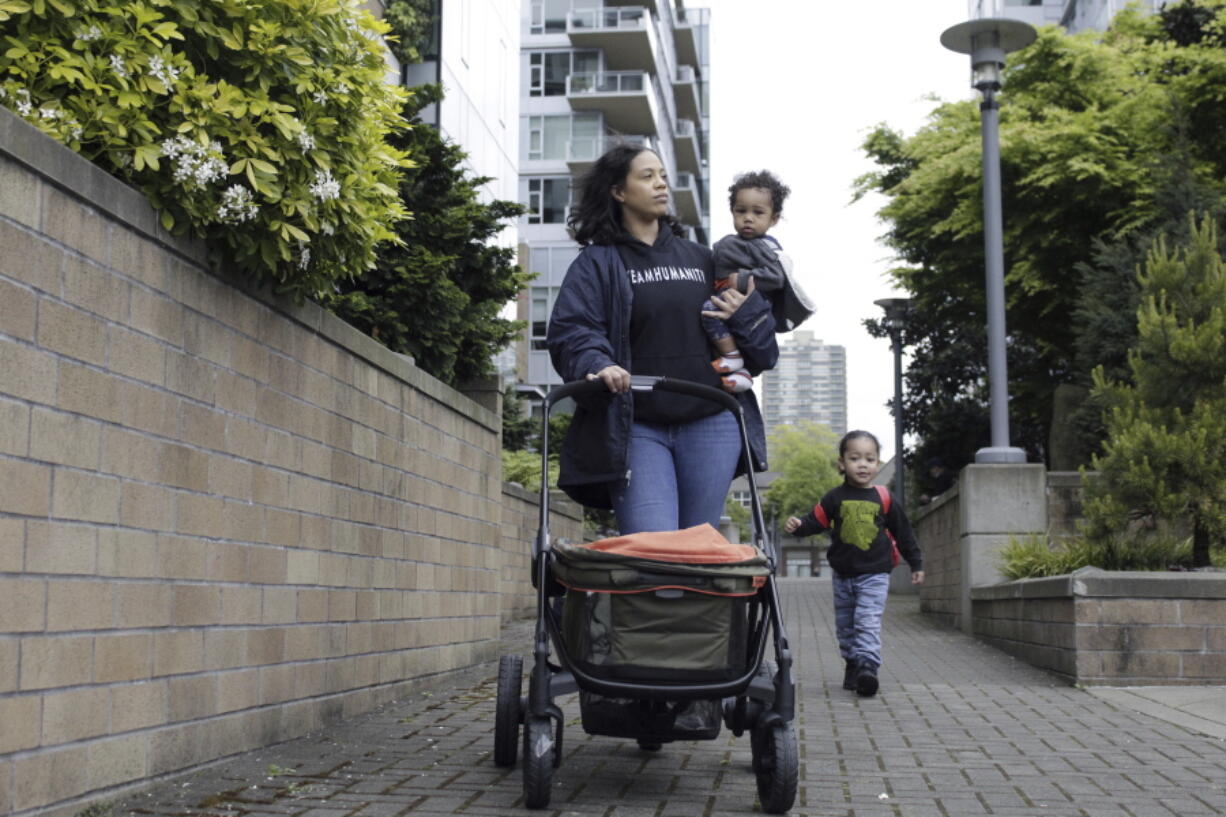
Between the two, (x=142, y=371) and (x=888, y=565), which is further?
(x=888, y=565)

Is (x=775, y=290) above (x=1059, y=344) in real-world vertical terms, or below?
below

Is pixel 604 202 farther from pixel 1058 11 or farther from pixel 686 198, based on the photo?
pixel 1058 11

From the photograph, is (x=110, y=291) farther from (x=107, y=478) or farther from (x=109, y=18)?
(x=109, y=18)

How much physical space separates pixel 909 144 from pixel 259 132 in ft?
73.4

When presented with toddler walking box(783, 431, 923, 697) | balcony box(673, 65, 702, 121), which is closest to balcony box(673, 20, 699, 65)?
balcony box(673, 65, 702, 121)

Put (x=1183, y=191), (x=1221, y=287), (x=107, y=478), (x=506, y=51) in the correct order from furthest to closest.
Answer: (x=506, y=51) → (x=1183, y=191) → (x=1221, y=287) → (x=107, y=478)

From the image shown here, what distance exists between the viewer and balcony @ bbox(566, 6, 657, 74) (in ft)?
155

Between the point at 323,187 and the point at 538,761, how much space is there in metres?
2.23

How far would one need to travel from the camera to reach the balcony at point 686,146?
61.4 metres

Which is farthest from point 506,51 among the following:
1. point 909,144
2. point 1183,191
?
point 1183,191

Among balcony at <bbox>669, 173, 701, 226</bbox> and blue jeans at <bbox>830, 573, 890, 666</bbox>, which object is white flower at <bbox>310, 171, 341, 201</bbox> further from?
balcony at <bbox>669, 173, 701, 226</bbox>

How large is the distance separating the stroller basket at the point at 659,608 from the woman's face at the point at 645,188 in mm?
1445

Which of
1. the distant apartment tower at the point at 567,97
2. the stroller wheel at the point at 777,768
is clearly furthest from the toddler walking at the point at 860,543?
the distant apartment tower at the point at 567,97

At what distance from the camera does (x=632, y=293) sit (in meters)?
4.84
